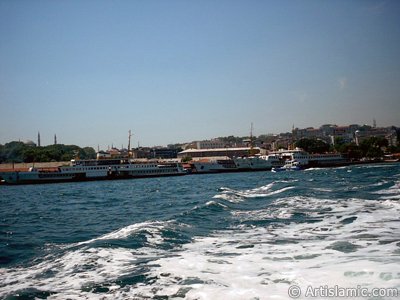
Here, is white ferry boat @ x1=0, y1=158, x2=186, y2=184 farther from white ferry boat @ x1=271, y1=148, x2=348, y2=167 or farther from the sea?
the sea

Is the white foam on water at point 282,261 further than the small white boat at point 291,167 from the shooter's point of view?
No

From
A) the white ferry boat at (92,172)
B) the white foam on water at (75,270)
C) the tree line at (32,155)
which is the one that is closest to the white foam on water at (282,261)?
the white foam on water at (75,270)

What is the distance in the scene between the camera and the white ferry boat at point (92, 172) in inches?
2566

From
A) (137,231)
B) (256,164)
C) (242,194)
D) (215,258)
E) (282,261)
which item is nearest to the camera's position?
(282,261)

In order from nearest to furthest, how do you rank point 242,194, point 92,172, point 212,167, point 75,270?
point 75,270 < point 242,194 < point 92,172 < point 212,167

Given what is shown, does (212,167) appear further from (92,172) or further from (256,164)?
(92,172)

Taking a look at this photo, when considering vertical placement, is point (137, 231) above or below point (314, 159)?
above

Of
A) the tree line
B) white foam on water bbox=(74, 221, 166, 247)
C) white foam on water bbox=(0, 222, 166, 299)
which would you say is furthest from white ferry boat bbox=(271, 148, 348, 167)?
white foam on water bbox=(0, 222, 166, 299)

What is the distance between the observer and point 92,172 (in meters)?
70.0

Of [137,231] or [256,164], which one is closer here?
[137,231]

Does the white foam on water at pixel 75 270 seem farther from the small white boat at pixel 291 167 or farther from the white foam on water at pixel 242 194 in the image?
the small white boat at pixel 291 167

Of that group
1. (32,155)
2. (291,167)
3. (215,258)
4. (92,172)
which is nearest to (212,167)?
(291,167)

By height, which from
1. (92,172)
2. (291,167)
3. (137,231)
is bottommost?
(291,167)

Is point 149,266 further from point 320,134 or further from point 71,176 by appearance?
point 320,134
